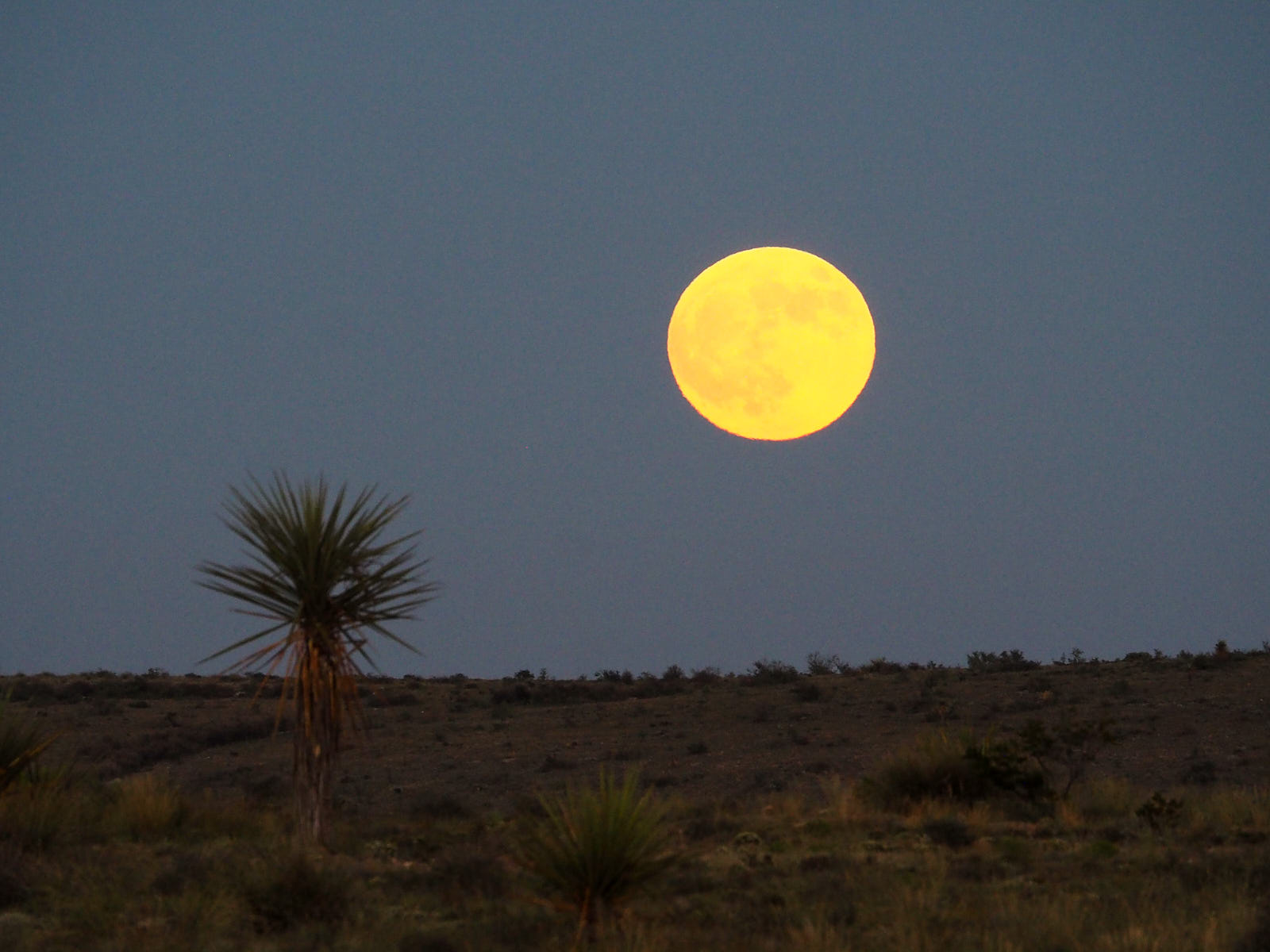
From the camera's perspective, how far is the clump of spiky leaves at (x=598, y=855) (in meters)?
10.4

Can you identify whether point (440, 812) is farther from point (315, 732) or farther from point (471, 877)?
point (471, 877)

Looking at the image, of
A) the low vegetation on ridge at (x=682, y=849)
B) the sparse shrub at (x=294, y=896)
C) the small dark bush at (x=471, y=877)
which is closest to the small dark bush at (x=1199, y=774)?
the low vegetation on ridge at (x=682, y=849)

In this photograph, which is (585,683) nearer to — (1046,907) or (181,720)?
(181,720)

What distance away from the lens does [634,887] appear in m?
10.6

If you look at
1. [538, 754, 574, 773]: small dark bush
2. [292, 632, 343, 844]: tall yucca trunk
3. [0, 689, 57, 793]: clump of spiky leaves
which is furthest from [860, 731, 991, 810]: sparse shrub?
[0, 689, 57, 793]: clump of spiky leaves

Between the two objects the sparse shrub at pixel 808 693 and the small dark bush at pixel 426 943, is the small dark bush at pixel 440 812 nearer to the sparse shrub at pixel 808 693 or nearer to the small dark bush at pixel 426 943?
the small dark bush at pixel 426 943

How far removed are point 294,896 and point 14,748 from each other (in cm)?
593

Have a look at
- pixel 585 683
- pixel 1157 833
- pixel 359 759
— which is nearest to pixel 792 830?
pixel 1157 833

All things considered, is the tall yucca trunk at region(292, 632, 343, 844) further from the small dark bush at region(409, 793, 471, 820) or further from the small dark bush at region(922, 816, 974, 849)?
the small dark bush at region(922, 816, 974, 849)

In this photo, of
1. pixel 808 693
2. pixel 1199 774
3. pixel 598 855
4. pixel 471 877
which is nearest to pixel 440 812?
pixel 471 877

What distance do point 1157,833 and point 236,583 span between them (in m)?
11.4

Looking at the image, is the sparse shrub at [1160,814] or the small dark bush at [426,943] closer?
the small dark bush at [426,943]

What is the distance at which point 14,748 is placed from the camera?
14.7 m

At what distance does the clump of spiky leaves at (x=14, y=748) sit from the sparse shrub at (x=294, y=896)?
4.86m
